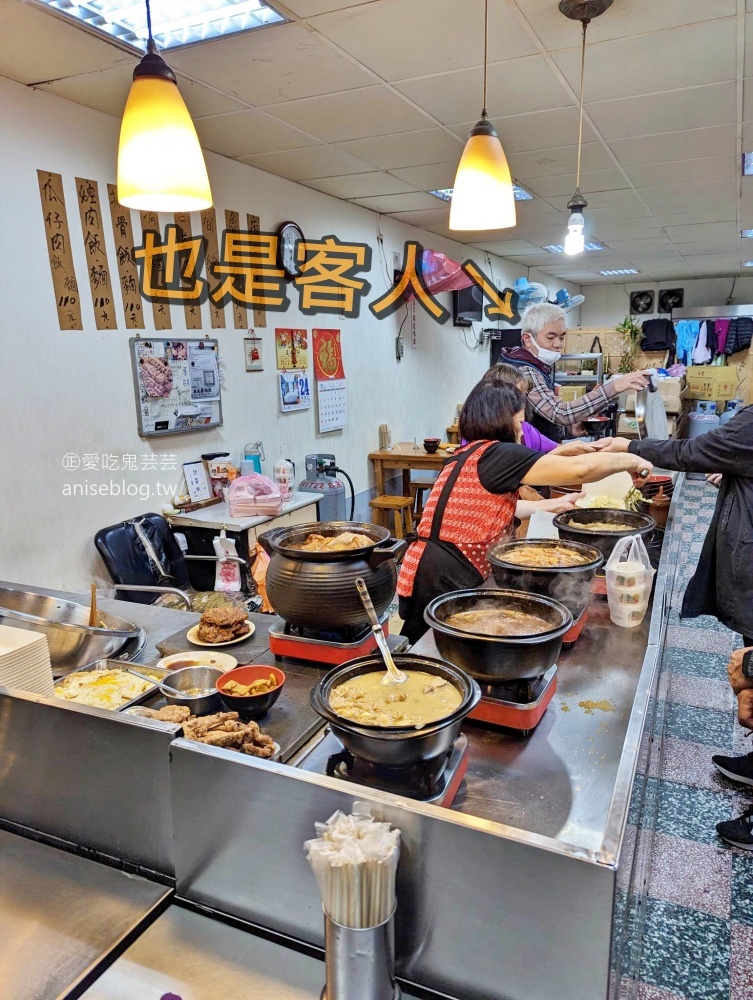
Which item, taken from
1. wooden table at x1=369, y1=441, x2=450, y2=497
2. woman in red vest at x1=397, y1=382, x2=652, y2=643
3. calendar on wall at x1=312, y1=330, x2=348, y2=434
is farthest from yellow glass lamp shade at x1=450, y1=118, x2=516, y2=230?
wooden table at x1=369, y1=441, x2=450, y2=497

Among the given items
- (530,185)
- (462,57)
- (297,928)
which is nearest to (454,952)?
(297,928)

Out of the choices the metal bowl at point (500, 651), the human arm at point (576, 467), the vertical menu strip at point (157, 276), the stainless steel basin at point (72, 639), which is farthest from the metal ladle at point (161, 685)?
the vertical menu strip at point (157, 276)

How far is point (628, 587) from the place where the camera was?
1.99 metres

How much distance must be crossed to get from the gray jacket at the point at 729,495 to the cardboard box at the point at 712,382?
999cm

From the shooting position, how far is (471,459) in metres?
A: 2.30

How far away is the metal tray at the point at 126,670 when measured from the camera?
1.57m

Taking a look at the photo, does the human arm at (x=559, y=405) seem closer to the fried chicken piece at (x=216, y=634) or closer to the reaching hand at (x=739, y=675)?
the reaching hand at (x=739, y=675)

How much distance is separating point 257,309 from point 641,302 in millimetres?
11139

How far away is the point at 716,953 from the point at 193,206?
8.80ft

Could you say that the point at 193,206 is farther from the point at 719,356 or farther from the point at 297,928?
the point at 719,356

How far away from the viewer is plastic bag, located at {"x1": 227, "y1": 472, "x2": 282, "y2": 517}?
13.3 ft

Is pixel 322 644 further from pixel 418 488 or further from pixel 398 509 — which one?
pixel 418 488

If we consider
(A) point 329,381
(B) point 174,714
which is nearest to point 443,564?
(B) point 174,714

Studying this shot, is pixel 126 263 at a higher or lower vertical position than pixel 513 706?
higher
